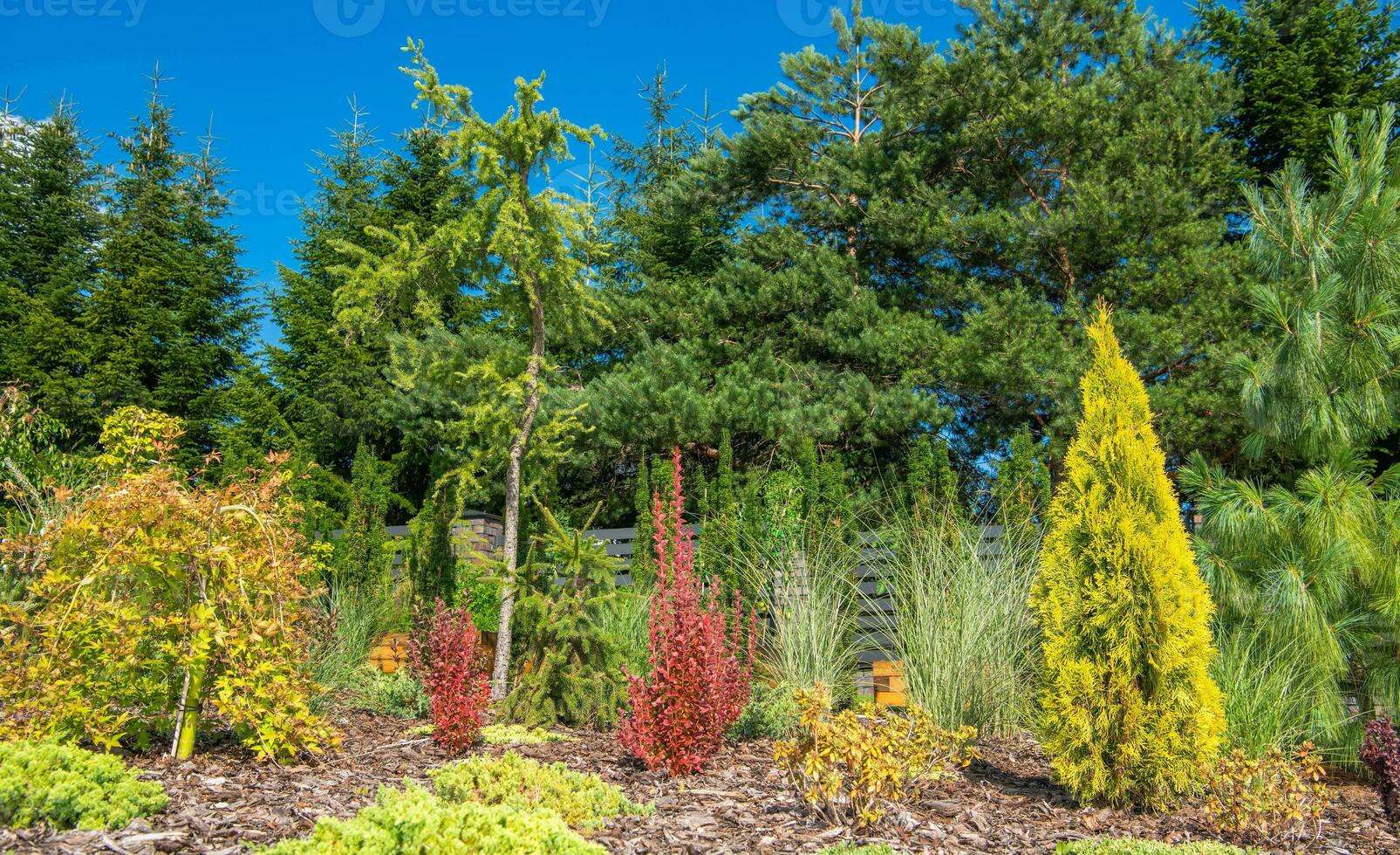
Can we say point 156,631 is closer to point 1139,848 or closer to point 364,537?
point 1139,848

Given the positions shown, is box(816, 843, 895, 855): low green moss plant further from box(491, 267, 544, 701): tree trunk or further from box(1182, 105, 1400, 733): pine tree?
box(491, 267, 544, 701): tree trunk

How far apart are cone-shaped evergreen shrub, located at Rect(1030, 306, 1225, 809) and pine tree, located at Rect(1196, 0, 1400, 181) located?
803cm

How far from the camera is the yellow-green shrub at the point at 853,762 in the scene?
316 centimetres

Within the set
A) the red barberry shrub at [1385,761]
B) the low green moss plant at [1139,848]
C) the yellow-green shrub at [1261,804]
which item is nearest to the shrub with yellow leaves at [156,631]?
the low green moss plant at [1139,848]

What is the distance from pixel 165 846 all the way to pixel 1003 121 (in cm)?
984

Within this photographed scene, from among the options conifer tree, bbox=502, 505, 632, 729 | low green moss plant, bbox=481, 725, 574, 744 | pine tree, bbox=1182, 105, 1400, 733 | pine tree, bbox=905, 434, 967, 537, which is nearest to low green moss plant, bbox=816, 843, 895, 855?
low green moss plant, bbox=481, 725, 574, 744

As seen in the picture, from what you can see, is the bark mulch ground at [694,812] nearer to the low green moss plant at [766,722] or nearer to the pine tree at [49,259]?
the low green moss plant at [766,722]

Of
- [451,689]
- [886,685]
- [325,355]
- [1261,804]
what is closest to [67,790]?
[451,689]

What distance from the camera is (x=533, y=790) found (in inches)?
125

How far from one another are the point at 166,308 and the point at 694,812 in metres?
14.7

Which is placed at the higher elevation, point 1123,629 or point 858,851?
point 1123,629

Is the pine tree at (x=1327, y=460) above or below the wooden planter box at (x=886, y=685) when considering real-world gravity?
above

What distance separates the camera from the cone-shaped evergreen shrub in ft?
11.8

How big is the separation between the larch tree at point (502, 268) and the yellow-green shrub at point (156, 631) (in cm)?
193
